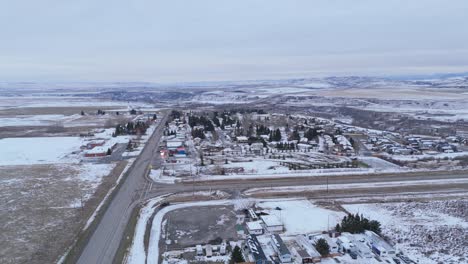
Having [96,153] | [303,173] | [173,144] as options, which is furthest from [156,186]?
[173,144]

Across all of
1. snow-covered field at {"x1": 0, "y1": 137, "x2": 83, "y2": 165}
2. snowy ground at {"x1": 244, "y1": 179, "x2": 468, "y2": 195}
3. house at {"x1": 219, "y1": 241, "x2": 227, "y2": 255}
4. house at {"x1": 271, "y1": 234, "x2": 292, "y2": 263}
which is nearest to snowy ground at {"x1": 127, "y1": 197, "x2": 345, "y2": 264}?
Answer: house at {"x1": 271, "y1": 234, "x2": 292, "y2": 263}

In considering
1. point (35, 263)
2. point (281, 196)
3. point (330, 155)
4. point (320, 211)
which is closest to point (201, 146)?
point (330, 155)

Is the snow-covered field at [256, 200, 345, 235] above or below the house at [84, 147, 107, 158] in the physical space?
below

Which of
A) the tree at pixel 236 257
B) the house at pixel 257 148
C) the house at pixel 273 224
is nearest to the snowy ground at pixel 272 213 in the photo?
the house at pixel 273 224

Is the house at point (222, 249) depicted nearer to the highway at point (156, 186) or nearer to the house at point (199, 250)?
the house at point (199, 250)

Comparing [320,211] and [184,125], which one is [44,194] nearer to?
[320,211]

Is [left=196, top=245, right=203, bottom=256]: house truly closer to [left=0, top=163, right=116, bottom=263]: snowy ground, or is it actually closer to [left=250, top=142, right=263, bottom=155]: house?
[left=0, top=163, right=116, bottom=263]: snowy ground
